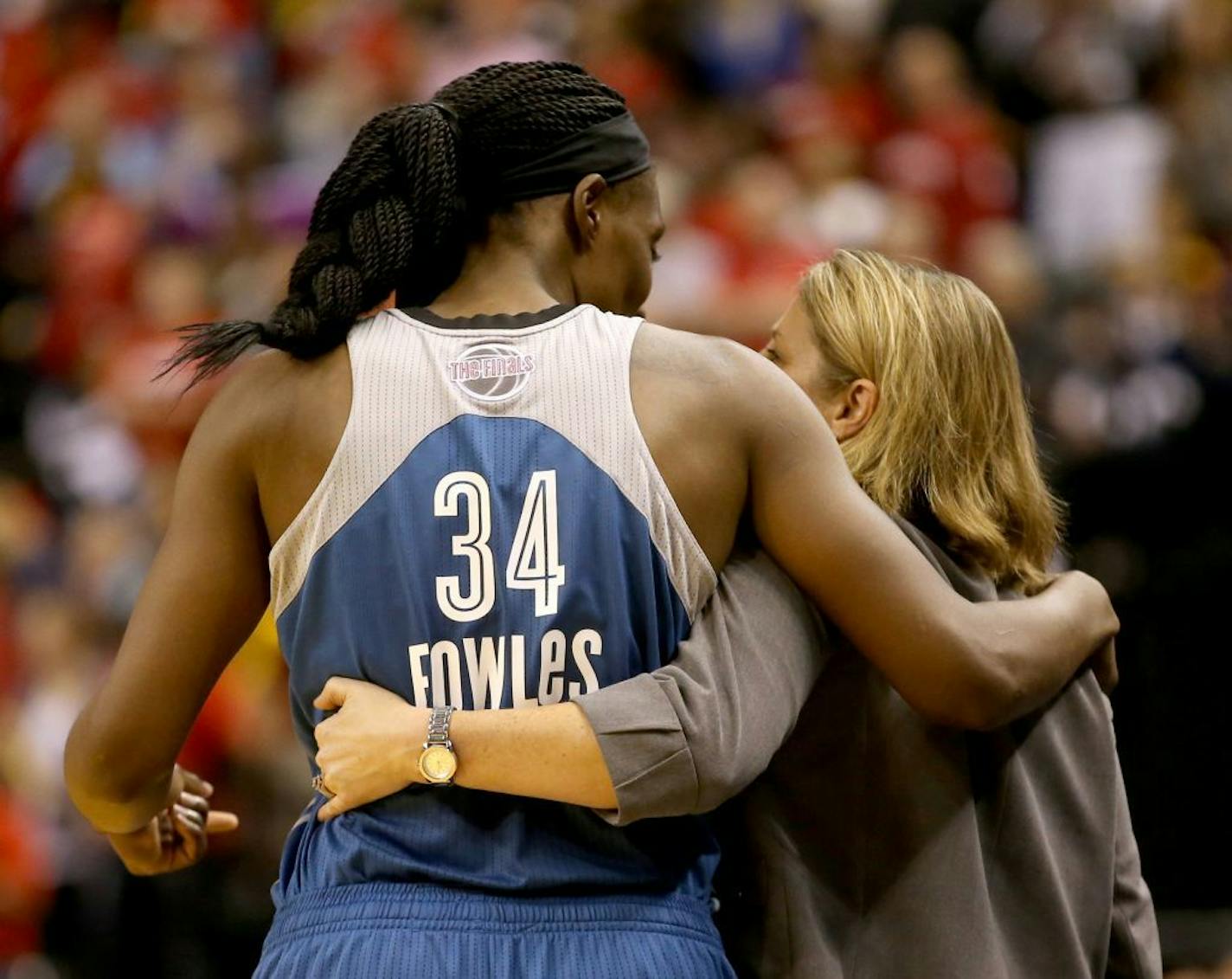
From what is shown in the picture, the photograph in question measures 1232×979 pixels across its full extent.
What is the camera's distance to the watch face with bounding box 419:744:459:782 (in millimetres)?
2150

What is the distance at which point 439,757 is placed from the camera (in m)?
2.15

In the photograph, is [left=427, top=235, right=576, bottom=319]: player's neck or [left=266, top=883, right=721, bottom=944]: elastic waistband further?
[left=427, top=235, right=576, bottom=319]: player's neck

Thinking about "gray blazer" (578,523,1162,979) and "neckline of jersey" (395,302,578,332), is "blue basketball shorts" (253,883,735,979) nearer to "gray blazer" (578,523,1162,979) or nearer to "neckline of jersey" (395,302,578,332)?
"gray blazer" (578,523,1162,979)

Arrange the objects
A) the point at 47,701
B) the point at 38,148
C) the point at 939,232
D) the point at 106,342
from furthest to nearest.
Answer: the point at 38,148 < the point at 106,342 < the point at 939,232 < the point at 47,701

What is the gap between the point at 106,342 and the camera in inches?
341

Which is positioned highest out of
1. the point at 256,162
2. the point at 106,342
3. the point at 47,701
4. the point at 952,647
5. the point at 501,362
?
the point at 501,362

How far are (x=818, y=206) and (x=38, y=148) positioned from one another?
4.73 m

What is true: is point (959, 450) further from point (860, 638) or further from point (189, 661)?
point (189, 661)

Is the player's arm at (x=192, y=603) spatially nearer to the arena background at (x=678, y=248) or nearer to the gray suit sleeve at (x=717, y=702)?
the gray suit sleeve at (x=717, y=702)

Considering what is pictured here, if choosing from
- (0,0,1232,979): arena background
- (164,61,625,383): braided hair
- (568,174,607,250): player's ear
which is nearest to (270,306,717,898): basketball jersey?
(164,61,625,383): braided hair

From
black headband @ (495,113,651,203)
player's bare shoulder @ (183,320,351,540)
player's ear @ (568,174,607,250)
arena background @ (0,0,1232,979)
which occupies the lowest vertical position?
arena background @ (0,0,1232,979)

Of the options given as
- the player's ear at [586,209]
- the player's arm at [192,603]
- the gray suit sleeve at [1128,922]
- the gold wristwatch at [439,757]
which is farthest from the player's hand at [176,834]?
the gray suit sleeve at [1128,922]

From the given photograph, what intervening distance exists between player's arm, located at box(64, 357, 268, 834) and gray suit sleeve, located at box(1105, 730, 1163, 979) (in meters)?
1.27

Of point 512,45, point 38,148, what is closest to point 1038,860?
point 512,45
